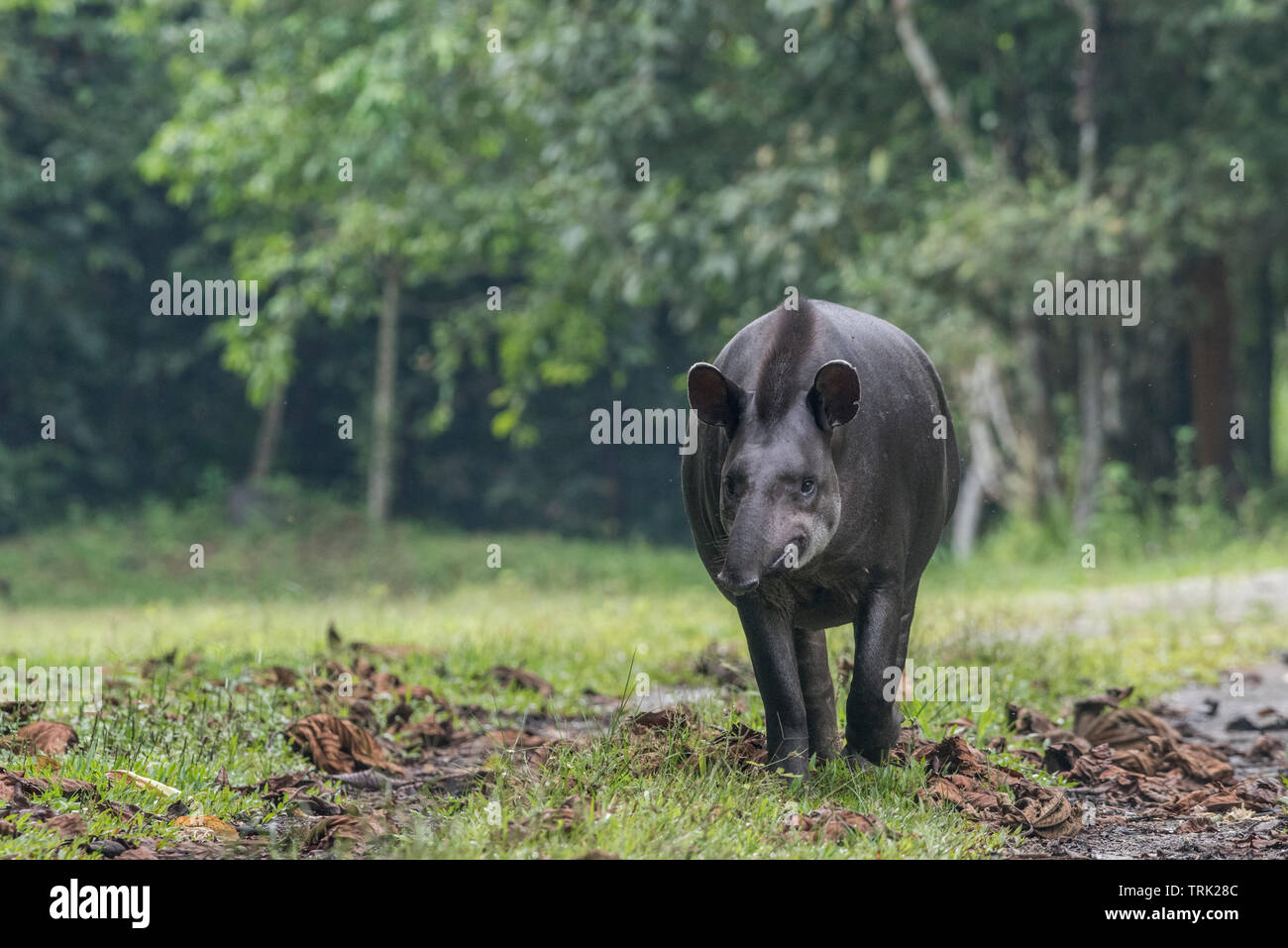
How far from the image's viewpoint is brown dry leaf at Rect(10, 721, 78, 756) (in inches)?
224

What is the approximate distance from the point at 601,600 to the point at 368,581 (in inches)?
212

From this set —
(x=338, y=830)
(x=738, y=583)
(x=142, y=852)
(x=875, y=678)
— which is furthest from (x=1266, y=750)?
(x=142, y=852)

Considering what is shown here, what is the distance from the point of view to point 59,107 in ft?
74.9

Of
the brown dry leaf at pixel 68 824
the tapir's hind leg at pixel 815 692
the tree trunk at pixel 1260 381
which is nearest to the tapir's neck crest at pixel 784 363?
the tapir's hind leg at pixel 815 692

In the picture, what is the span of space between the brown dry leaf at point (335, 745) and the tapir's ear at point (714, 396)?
6.74 ft

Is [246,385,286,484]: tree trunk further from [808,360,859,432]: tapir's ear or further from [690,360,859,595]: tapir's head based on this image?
[808,360,859,432]: tapir's ear

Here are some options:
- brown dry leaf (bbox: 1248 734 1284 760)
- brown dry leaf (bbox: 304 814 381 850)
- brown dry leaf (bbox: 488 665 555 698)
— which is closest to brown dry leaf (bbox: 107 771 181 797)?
brown dry leaf (bbox: 304 814 381 850)

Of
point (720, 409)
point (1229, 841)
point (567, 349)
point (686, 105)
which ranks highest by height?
point (686, 105)

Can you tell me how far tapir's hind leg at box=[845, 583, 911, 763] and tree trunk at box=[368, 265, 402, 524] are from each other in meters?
17.3

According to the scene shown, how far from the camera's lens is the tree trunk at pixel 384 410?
2219 centimetres

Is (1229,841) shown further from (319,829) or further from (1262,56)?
(1262,56)
